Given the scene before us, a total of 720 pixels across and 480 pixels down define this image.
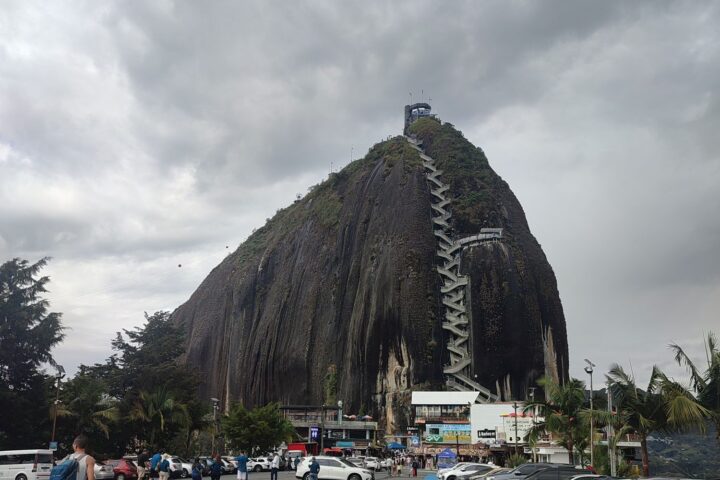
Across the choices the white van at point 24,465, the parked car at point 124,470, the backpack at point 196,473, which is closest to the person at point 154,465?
the backpack at point 196,473

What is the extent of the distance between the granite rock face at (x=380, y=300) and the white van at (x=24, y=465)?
201 ft

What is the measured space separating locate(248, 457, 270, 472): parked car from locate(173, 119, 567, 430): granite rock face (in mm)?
37703

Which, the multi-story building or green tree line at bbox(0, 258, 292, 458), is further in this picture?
the multi-story building

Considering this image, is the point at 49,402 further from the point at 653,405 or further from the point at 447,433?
the point at 447,433

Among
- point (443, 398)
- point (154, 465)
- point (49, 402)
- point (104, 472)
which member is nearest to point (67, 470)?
point (154, 465)

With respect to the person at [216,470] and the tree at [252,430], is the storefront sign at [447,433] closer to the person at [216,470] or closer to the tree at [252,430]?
the tree at [252,430]

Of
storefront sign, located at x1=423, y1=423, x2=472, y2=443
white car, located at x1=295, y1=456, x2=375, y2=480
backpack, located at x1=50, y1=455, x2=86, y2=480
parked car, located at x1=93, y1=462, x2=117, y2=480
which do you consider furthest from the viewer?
storefront sign, located at x1=423, y1=423, x2=472, y2=443

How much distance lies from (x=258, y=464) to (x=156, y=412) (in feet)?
30.1

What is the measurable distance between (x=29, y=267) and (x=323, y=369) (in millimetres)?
62512

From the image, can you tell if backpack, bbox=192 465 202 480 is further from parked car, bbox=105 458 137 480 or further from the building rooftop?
the building rooftop

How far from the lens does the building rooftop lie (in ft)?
265

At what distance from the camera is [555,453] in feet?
174

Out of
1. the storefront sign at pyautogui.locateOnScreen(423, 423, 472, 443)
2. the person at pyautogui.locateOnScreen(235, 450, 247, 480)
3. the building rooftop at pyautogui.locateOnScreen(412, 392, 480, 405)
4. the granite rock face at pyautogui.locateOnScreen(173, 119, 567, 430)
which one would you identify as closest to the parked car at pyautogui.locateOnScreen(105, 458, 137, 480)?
the person at pyautogui.locateOnScreen(235, 450, 247, 480)

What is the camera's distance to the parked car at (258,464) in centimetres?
5228
